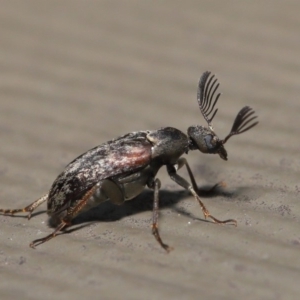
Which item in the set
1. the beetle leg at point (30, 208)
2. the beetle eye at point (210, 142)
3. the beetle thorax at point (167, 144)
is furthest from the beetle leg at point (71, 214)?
the beetle eye at point (210, 142)

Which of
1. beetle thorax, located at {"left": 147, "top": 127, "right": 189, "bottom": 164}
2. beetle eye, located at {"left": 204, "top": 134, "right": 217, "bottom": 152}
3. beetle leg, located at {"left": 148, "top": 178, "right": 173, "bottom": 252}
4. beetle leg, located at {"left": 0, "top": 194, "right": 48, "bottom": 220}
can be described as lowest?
beetle leg, located at {"left": 0, "top": 194, "right": 48, "bottom": 220}

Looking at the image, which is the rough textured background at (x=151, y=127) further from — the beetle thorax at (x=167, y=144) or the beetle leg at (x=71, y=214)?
the beetle thorax at (x=167, y=144)

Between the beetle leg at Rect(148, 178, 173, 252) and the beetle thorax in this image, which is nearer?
the beetle leg at Rect(148, 178, 173, 252)

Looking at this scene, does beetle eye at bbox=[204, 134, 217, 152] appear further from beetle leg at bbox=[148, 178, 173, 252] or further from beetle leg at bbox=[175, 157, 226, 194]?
beetle leg at bbox=[148, 178, 173, 252]

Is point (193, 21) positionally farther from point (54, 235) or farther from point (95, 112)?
point (54, 235)

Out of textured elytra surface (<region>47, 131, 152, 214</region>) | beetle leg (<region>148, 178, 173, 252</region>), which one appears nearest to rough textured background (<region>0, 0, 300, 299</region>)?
beetle leg (<region>148, 178, 173, 252</region>)

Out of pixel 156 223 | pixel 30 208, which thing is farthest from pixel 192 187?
pixel 30 208
